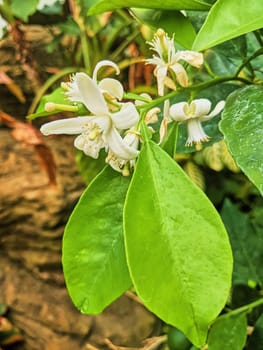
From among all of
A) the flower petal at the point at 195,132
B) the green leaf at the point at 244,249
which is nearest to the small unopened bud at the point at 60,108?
the flower petal at the point at 195,132

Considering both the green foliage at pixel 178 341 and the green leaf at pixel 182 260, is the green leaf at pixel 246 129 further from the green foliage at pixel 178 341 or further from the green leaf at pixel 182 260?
the green foliage at pixel 178 341

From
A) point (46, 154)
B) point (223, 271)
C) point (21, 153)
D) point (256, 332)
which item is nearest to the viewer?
point (223, 271)

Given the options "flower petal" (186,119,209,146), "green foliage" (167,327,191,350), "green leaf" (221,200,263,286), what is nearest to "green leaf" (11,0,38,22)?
"green leaf" (221,200,263,286)

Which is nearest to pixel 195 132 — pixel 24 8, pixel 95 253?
pixel 95 253

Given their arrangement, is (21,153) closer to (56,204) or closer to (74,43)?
(56,204)

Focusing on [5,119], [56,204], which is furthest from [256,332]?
[5,119]

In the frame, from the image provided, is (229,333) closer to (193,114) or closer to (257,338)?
(257,338)

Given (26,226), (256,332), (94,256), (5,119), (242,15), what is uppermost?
(242,15)

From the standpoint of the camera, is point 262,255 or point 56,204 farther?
point 56,204
